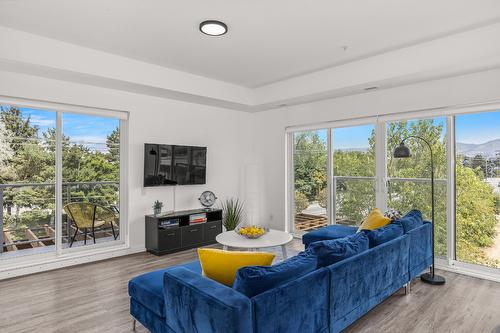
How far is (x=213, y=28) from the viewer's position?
3264mm

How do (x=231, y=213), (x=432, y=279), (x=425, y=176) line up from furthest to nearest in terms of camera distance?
(x=231, y=213), (x=425, y=176), (x=432, y=279)

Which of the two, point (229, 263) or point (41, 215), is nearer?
point (229, 263)

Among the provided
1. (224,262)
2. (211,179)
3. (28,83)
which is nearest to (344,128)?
(211,179)

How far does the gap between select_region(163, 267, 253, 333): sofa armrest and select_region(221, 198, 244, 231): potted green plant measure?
3.68 metres

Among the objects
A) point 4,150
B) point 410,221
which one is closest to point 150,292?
point 410,221

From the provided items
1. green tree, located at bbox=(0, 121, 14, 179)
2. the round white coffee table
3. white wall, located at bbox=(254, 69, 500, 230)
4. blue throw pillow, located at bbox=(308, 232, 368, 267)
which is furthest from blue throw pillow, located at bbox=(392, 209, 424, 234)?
green tree, located at bbox=(0, 121, 14, 179)

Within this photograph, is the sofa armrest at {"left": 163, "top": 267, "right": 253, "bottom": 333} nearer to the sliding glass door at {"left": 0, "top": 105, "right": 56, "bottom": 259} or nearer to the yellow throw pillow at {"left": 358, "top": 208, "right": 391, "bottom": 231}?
the yellow throw pillow at {"left": 358, "top": 208, "right": 391, "bottom": 231}

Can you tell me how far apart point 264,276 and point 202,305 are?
405 millimetres

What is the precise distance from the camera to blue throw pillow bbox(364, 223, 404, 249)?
293cm

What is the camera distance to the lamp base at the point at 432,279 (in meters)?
3.64

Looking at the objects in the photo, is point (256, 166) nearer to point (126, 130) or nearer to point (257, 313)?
point (126, 130)

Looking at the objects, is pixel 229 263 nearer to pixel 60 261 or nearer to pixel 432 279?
pixel 432 279

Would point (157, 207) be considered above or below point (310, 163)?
below

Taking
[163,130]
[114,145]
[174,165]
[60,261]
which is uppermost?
[163,130]
